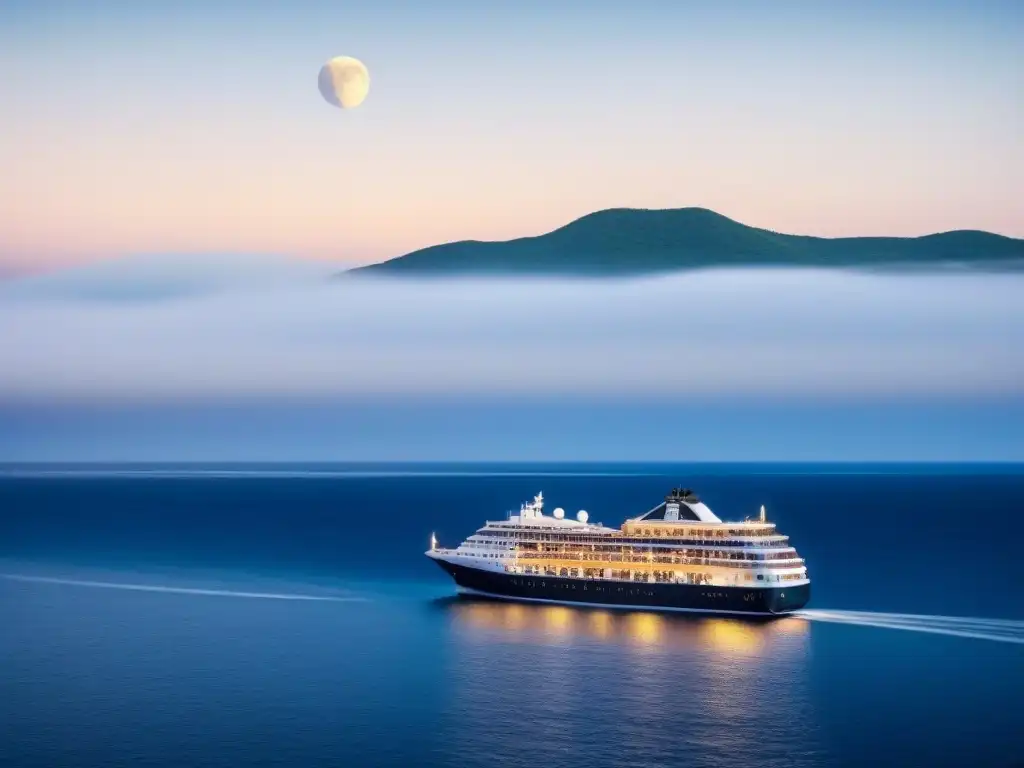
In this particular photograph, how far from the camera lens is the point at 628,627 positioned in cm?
8781

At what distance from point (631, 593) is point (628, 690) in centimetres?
2876

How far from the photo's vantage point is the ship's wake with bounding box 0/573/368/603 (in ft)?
343

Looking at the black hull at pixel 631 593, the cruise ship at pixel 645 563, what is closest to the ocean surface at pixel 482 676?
the black hull at pixel 631 593

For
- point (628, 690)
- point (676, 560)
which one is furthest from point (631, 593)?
point (628, 690)

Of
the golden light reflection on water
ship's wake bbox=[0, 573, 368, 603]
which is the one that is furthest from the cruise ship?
ship's wake bbox=[0, 573, 368, 603]

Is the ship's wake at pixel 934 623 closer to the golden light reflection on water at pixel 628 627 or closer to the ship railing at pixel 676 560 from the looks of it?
the golden light reflection on water at pixel 628 627

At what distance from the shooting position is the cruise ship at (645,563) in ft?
303

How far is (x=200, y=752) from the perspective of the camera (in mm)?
56938

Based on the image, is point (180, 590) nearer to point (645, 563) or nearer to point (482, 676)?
point (645, 563)

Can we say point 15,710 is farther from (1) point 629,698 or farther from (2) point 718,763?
(2) point 718,763

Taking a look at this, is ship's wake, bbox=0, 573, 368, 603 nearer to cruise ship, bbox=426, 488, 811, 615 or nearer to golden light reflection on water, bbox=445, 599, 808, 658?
cruise ship, bbox=426, 488, 811, 615

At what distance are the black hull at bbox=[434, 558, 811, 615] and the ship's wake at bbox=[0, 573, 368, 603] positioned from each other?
32.1 feet

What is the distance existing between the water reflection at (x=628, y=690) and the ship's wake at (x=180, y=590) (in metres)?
15.6

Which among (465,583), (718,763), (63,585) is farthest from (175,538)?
(718,763)
